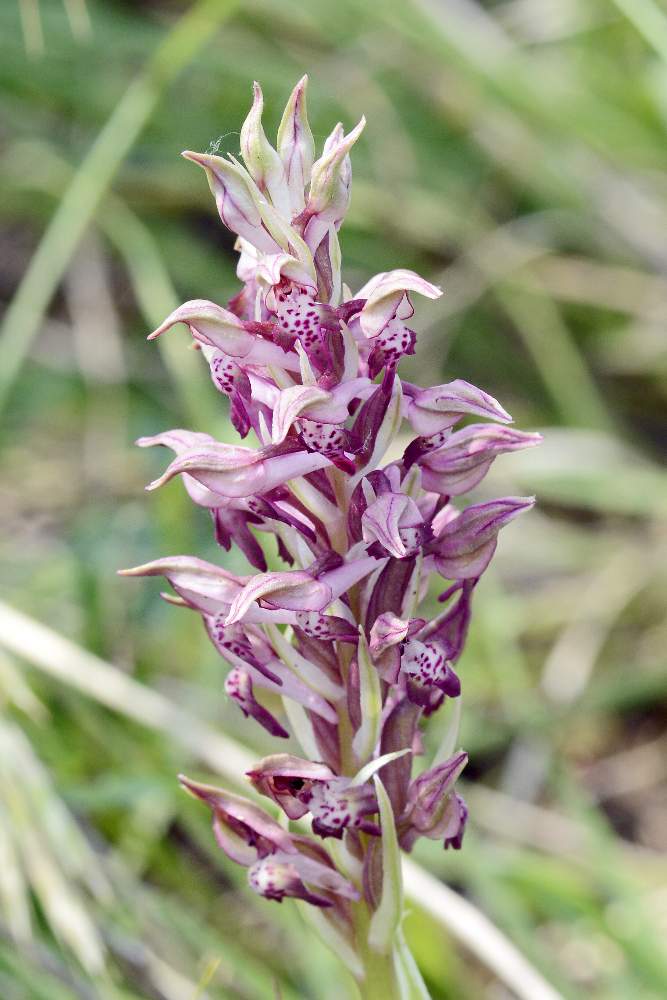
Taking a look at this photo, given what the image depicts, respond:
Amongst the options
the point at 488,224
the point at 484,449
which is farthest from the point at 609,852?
the point at 488,224

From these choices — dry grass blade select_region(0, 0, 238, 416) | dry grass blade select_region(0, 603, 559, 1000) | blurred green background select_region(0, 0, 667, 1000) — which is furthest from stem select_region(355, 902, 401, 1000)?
dry grass blade select_region(0, 0, 238, 416)

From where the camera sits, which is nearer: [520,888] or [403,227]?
[520,888]

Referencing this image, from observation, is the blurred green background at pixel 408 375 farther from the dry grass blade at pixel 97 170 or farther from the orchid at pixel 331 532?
the orchid at pixel 331 532

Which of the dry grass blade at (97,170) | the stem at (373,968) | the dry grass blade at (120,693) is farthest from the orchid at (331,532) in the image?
the dry grass blade at (97,170)

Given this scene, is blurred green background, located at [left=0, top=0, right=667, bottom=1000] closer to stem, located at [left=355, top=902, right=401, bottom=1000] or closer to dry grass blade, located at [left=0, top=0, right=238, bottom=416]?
dry grass blade, located at [left=0, top=0, right=238, bottom=416]

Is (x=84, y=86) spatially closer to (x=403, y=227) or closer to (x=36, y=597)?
(x=403, y=227)

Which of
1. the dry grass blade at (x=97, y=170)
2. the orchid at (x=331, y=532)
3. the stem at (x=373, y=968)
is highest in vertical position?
the dry grass blade at (x=97, y=170)

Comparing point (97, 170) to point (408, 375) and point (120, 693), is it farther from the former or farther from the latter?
point (408, 375)
